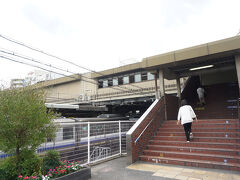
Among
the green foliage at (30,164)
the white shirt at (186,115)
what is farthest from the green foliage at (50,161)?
the white shirt at (186,115)

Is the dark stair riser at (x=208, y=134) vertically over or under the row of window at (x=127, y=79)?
under

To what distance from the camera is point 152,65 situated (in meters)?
8.63

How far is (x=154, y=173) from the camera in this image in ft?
15.3

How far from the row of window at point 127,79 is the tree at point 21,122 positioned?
23.1 m

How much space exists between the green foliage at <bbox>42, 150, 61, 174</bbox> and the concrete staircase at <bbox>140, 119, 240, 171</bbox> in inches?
120

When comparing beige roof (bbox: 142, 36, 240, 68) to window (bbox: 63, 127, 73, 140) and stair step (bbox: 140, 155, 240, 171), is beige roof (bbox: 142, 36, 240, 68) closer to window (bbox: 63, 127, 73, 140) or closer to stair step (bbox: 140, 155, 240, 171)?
stair step (bbox: 140, 155, 240, 171)

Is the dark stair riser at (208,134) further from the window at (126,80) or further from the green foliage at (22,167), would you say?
the window at (126,80)

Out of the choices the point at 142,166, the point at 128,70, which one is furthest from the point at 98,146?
the point at 128,70

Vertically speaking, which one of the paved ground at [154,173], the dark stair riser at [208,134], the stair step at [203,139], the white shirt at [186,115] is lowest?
the paved ground at [154,173]

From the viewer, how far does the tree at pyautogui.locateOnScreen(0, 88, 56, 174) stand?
3547 millimetres

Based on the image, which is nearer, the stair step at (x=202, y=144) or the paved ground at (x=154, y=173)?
the paved ground at (x=154, y=173)

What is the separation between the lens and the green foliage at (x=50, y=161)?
13.1 feet

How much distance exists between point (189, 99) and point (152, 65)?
641cm

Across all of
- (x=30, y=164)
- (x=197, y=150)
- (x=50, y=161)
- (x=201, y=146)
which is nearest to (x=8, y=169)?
(x=30, y=164)
